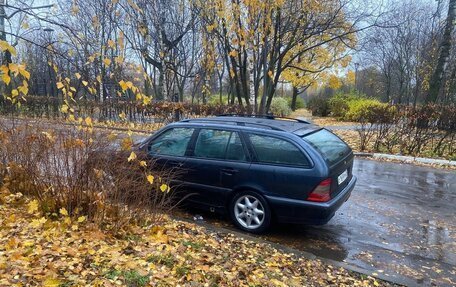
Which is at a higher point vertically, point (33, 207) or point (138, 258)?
point (33, 207)

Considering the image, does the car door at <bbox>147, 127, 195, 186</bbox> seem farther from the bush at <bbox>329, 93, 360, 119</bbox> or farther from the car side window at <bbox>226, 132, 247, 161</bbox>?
the bush at <bbox>329, 93, 360, 119</bbox>

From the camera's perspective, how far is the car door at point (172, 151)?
5.58 meters

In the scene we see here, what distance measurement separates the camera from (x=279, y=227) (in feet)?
17.8

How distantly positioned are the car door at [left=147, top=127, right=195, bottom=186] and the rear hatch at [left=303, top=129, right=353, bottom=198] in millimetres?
1939

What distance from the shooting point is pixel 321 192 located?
460 centimetres

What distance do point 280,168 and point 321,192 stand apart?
63cm

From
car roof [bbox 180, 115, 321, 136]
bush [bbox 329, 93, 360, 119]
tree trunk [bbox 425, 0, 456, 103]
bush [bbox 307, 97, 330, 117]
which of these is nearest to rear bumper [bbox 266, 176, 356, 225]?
car roof [bbox 180, 115, 321, 136]

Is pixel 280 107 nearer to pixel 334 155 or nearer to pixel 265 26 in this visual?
pixel 265 26

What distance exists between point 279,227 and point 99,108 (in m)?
15.4

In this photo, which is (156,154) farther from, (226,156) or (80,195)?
(80,195)

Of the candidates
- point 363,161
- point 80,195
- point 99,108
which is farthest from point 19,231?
point 99,108

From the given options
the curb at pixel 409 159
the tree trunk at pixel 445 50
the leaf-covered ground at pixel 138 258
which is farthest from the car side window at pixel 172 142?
the tree trunk at pixel 445 50

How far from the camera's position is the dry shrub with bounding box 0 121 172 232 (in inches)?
168

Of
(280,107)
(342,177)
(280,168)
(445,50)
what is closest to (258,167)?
(280,168)
